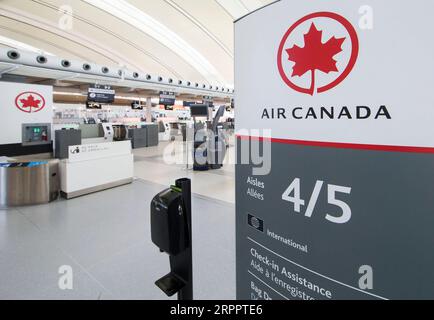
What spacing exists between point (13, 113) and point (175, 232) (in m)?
6.34

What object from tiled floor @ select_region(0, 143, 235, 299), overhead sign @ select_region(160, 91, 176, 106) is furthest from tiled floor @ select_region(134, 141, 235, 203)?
overhead sign @ select_region(160, 91, 176, 106)

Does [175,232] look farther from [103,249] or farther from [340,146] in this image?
[103,249]

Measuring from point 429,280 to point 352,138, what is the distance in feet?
1.53

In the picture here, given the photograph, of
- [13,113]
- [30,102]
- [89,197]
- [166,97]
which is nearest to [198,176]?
[89,197]

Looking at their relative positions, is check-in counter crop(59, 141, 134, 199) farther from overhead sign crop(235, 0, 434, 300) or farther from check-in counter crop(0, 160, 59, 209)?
overhead sign crop(235, 0, 434, 300)

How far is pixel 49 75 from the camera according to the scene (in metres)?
6.55

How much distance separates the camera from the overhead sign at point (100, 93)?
8188mm

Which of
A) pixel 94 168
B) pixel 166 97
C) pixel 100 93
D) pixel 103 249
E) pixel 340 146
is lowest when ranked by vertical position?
pixel 103 249

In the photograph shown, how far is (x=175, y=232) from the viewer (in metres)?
1.10

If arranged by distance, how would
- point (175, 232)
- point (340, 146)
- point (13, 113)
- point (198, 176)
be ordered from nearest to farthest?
point (340, 146)
point (175, 232)
point (13, 113)
point (198, 176)

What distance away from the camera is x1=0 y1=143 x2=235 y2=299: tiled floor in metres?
2.29

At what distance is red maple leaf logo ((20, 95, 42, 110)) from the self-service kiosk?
620 centimetres

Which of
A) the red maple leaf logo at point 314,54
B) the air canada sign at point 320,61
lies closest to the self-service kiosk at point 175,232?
the air canada sign at point 320,61

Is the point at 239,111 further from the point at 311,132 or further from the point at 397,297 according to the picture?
the point at 397,297
